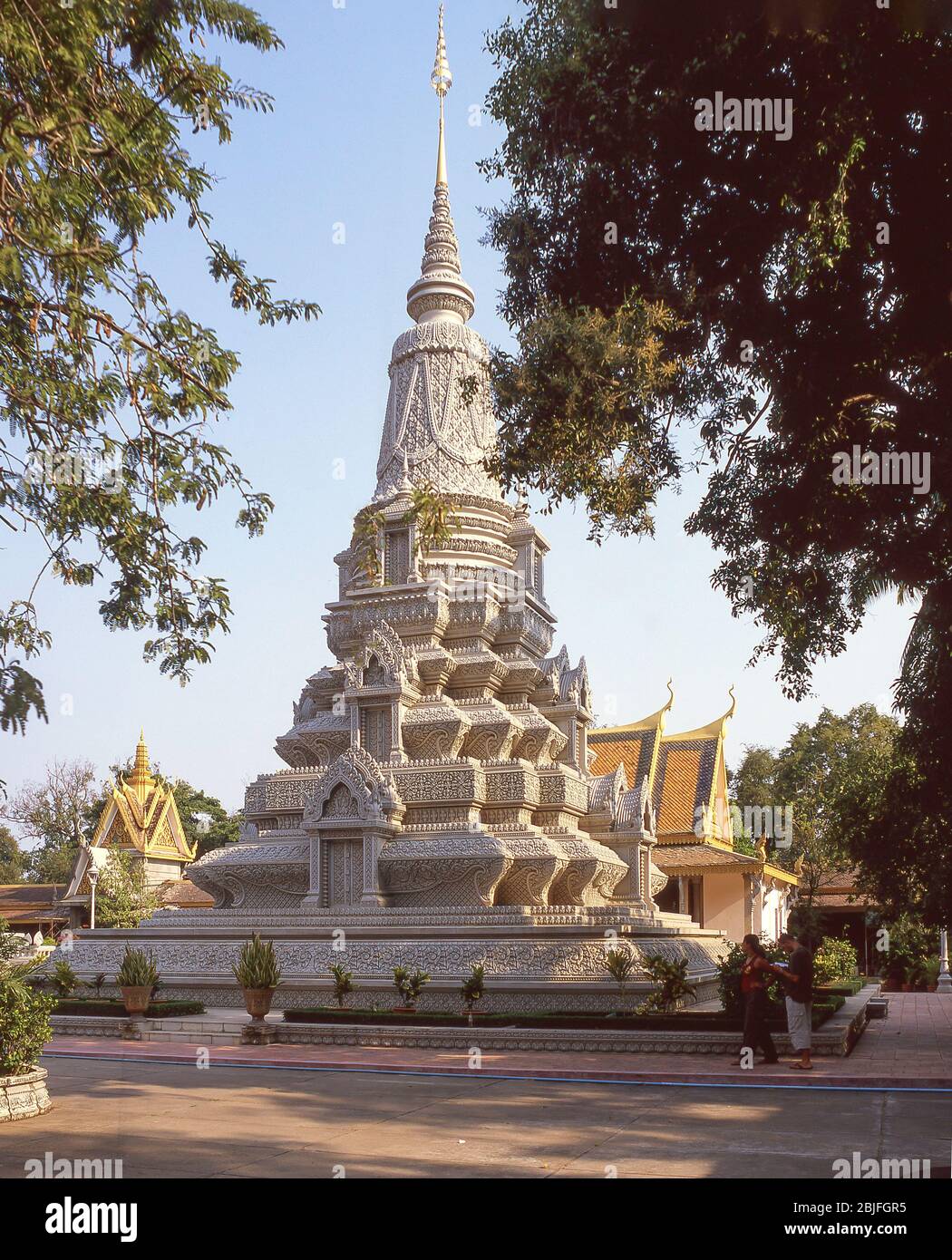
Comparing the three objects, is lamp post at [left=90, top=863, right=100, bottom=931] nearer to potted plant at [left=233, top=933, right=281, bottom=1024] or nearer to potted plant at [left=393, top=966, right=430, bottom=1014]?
potted plant at [left=393, top=966, right=430, bottom=1014]

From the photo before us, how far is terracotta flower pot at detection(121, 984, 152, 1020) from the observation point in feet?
55.9

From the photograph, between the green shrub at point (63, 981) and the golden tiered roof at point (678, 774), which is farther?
the golden tiered roof at point (678, 774)

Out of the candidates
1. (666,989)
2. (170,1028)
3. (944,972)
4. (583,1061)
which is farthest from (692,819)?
(583,1061)

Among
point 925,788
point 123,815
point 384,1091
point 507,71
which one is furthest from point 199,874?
point 123,815

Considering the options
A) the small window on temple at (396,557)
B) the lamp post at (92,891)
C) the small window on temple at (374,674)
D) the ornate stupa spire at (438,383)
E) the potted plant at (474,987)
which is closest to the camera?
the potted plant at (474,987)

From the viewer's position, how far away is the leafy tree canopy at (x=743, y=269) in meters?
9.84

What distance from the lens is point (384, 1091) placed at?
37.1 ft

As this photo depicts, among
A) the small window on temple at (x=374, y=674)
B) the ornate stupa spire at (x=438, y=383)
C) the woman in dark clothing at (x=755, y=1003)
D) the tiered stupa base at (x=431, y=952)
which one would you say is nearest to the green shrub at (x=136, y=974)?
the tiered stupa base at (x=431, y=952)

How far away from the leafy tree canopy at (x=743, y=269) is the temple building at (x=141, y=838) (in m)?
29.4

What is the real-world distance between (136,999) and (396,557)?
419 inches

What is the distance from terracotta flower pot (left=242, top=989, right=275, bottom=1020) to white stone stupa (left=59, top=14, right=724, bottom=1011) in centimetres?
319

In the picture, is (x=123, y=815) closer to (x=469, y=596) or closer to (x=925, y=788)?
(x=469, y=596)

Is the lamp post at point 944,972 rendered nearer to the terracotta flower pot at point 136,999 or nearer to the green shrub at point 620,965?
the green shrub at point 620,965
